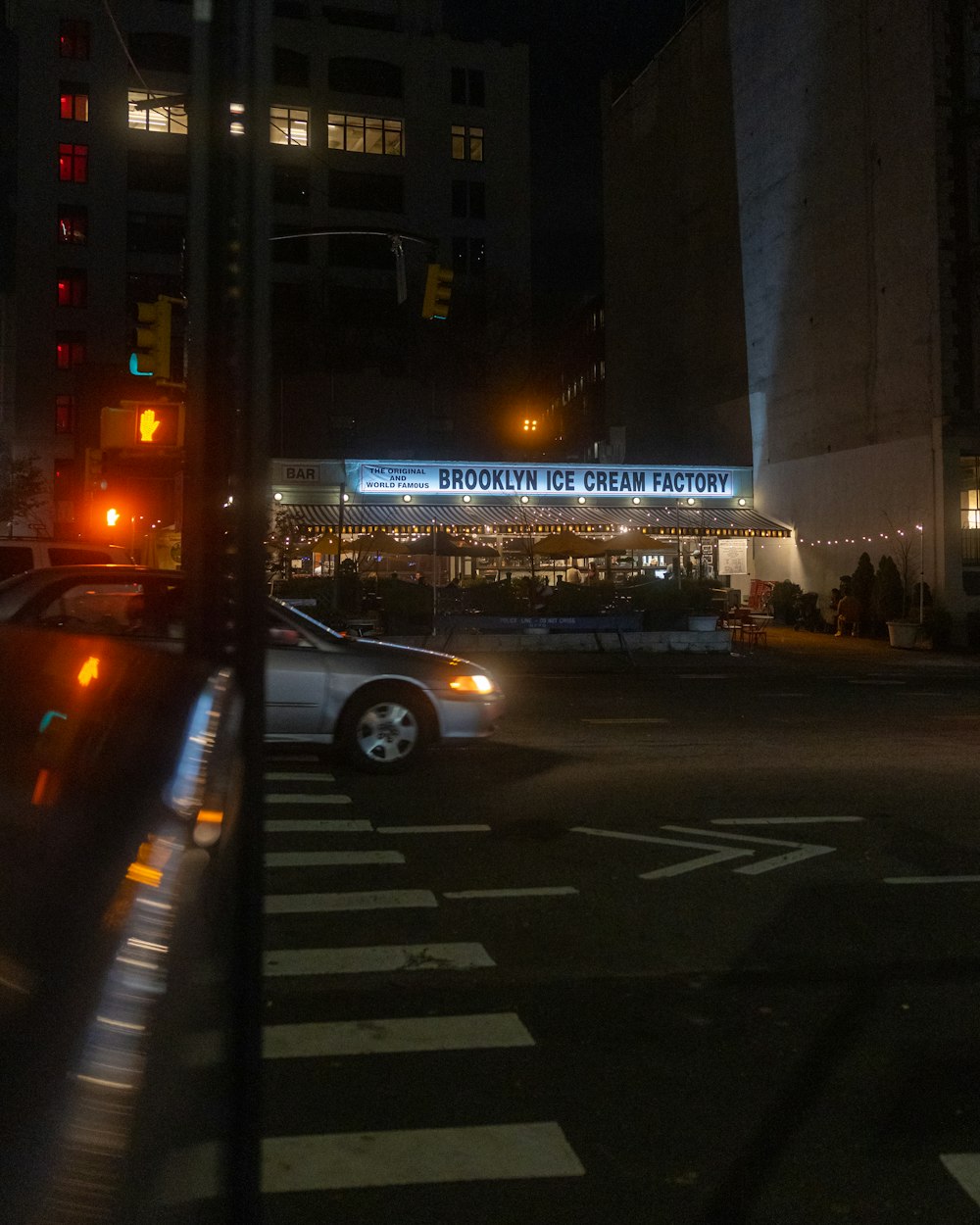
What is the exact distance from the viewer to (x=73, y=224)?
51.8m

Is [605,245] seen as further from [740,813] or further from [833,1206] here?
[833,1206]

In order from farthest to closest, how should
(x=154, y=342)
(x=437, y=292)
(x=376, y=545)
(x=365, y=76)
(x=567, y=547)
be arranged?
(x=365, y=76), (x=567, y=547), (x=376, y=545), (x=437, y=292), (x=154, y=342)

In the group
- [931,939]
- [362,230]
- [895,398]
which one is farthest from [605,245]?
[931,939]

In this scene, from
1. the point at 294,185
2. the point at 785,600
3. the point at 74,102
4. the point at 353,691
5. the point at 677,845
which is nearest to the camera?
the point at 677,845

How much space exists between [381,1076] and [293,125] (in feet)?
179

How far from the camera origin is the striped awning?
32875mm

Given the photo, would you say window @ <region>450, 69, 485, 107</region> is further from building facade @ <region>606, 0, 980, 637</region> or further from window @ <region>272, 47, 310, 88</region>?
building facade @ <region>606, 0, 980, 637</region>

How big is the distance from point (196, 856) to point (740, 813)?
7.71m

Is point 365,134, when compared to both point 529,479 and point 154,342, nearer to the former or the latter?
point 529,479

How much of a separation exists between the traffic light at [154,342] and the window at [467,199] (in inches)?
1742

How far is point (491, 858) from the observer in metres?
7.76

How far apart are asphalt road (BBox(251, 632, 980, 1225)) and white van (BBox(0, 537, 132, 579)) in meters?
5.53

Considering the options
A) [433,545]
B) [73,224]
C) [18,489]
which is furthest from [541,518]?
[73,224]

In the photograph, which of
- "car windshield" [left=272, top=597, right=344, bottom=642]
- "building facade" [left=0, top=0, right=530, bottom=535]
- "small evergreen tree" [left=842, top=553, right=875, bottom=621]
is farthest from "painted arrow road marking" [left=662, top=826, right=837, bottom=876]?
"building facade" [left=0, top=0, right=530, bottom=535]
